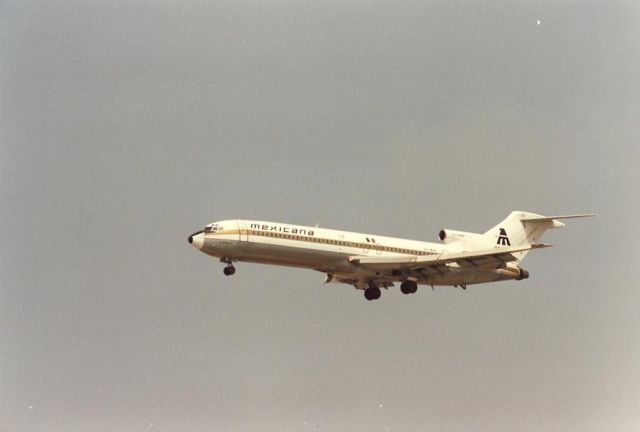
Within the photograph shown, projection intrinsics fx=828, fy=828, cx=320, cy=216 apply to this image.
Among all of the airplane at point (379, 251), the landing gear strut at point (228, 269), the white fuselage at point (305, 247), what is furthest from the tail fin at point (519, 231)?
the landing gear strut at point (228, 269)

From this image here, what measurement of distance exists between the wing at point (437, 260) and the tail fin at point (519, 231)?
19.8 ft

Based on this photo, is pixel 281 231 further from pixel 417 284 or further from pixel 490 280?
pixel 490 280

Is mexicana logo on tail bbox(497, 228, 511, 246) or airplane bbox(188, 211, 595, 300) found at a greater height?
mexicana logo on tail bbox(497, 228, 511, 246)

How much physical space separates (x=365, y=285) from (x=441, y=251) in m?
4.54

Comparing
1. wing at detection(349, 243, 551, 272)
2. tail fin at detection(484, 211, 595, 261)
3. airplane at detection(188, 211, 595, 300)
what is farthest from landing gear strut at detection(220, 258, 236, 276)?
tail fin at detection(484, 211, 595, 261)

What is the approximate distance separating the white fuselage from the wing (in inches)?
20.0

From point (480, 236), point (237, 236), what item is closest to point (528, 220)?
point (480, 236)

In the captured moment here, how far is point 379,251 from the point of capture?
4228 cm

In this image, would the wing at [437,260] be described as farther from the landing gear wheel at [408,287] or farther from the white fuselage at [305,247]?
the landing gear wheel at [408,287]

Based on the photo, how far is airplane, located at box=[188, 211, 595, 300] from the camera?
38656mm

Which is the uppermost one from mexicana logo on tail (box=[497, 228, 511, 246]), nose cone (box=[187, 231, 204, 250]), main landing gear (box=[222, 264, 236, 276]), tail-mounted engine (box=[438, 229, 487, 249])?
mexicana logo on tail (box=[497, 228, 511, 246])

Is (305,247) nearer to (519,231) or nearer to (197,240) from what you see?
(197,240)

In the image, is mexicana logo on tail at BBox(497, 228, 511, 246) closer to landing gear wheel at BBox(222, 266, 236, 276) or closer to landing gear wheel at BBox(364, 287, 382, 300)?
landing gear wheel at BBox(364, 287, 382, 300)

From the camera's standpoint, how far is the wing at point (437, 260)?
135 feet
